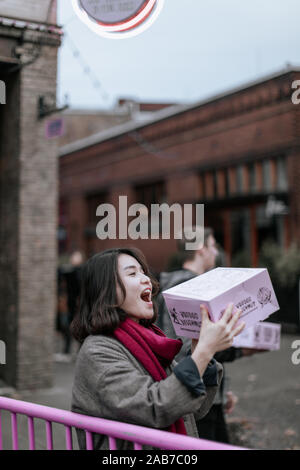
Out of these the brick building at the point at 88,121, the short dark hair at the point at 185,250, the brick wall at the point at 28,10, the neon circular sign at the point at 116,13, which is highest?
the brick building at the point at 88,121

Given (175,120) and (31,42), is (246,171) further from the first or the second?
(31,42)

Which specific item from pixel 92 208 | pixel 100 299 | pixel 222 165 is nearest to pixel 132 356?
pixel 100 299

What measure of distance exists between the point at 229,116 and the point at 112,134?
6892 mm

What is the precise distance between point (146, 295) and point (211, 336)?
404mm

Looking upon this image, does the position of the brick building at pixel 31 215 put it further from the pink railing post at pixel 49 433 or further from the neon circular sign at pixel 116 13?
the pink railing post at pixel 49 433

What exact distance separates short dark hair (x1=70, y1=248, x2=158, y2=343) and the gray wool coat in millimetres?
61

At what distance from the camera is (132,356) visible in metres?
2.06

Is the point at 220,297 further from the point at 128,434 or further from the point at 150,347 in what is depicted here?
the point at 128,434

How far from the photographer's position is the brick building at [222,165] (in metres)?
14.9

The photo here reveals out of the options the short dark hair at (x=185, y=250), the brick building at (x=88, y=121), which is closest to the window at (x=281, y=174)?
the short dark hair at (x=185, y=250)

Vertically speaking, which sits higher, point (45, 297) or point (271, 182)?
point (271, 182)

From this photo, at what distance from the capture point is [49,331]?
23.7 ft

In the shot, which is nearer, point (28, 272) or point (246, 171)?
point (28, 272)
